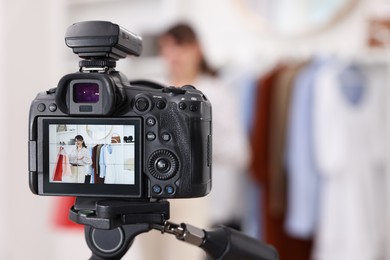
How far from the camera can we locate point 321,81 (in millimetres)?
2387

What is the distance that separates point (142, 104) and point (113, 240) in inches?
6.8

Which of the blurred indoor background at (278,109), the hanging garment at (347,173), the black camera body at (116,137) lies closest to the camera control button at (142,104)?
the black camera body at (116,137)

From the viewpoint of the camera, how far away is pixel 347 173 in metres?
2.34

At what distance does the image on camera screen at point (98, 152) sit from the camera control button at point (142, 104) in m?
0.02

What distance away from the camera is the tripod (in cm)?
75

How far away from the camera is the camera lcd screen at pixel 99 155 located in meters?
0.76

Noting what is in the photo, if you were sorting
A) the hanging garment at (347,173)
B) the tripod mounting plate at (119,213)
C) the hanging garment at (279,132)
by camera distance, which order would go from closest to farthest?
1. the tripod mounting plate at (119,213)
2. the hanging garment at (347,173)
3. the hanging garment at (279,132)

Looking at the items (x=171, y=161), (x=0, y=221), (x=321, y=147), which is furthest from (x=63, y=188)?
(x=0, y=221)

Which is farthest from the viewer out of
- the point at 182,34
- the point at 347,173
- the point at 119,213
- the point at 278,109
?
the point at 278,109

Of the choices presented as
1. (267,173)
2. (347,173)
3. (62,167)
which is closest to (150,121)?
(62,167)

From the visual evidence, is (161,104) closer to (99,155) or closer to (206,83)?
(99,155)

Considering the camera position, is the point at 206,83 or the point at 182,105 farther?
the point at 206,83

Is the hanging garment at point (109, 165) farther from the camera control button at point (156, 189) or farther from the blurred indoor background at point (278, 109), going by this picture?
the blurred indoor background at point (278, 109)

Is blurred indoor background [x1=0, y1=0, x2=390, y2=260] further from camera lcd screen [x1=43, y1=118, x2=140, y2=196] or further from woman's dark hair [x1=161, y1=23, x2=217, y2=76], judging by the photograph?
camera lcd screen [x1=43, y1=118, x2=140, y2=196]
